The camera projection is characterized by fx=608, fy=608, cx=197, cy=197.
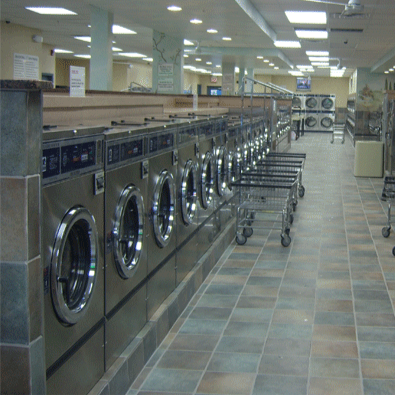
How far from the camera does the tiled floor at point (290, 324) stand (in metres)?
3.78

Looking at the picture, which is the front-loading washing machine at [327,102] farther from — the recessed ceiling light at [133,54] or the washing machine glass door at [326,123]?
the recessed ceiling light at [133,54]

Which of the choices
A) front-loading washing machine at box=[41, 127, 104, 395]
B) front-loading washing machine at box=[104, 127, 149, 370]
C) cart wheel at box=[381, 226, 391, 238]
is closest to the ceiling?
cart wheel at box=[381, 226, 391, 238]

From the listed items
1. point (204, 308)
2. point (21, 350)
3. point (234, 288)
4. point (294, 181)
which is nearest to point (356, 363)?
point (204, 308)

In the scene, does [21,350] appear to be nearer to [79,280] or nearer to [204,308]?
[79,280]

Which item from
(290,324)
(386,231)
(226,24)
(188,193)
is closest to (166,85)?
(226,24)

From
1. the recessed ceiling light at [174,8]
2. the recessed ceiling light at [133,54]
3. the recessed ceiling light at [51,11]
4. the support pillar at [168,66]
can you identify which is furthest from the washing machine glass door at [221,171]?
the recessed ceiling light at [133,54]

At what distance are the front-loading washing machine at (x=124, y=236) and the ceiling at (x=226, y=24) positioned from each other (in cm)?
641

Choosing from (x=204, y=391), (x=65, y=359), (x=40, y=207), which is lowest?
(x=204, y=391)

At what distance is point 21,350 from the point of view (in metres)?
2.36

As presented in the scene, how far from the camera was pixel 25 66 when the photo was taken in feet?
11.7

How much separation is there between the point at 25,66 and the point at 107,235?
3.70ft

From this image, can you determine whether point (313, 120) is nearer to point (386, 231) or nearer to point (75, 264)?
point (386, 231)

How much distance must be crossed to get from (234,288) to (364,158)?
9.24m

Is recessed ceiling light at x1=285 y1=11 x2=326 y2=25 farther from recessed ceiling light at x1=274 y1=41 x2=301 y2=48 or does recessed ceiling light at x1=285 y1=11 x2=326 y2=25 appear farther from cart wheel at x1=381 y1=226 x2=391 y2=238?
cart wheel at x1=381 y1=226 x2=391 y2=238
